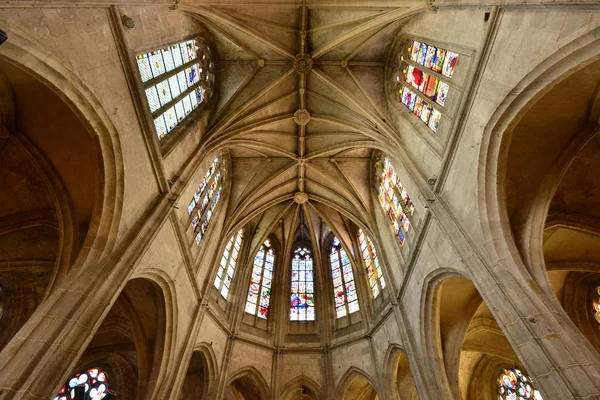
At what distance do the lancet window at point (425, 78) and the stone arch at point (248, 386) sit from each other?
10.5 metres

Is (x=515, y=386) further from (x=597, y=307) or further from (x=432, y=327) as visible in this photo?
(x=432, y=327)

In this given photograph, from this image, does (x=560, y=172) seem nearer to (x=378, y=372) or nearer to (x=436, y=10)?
(x=436, y=10)

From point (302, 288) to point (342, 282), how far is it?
1.94 metres

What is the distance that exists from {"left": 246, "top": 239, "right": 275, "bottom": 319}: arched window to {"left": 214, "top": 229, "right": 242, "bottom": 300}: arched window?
109cm

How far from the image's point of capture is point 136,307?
9.87 m

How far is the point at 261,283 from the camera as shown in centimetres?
1616

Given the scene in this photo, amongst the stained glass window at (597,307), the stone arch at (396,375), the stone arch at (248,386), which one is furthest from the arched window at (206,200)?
the stained glass window at (597,307)

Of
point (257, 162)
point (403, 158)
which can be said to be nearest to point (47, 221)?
point (257, 162)

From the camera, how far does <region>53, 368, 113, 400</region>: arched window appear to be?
1155 cm

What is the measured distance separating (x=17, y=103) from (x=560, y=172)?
11.9 meters

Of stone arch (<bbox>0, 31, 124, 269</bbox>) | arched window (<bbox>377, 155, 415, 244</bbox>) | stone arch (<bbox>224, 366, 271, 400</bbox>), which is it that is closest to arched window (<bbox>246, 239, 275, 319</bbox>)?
stone arch (<bbox>224, 366, 271, 400</bbox>)

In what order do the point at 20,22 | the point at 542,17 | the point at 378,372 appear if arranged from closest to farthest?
the point at 20,22, the point at 542,17, the point at 378,372

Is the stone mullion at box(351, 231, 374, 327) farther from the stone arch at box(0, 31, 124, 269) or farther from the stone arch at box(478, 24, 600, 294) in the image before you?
the stone arch at box(0, 31, 124, 269)

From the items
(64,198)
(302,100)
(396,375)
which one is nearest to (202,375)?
(396,375)
